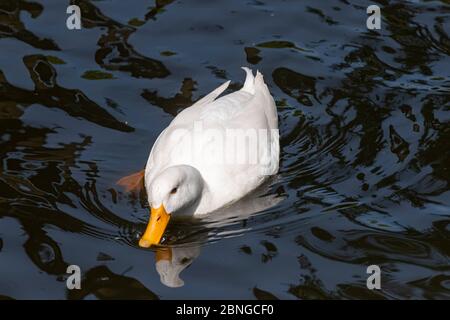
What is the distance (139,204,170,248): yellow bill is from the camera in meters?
7.56

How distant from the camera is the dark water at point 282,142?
7.33m

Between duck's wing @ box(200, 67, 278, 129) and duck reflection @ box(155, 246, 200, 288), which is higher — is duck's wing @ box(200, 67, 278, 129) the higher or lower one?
the higher one

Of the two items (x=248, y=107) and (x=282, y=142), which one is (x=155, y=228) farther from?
(x=282, y=142)

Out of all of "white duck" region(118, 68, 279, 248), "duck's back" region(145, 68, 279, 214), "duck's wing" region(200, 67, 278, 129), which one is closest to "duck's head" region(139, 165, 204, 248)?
"white duck" region(118, 68, 279, 248)

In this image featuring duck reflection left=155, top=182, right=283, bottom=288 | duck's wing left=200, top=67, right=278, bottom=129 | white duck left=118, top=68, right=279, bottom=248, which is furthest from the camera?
duck's wing left=200, top=67, right=278, bottom=129

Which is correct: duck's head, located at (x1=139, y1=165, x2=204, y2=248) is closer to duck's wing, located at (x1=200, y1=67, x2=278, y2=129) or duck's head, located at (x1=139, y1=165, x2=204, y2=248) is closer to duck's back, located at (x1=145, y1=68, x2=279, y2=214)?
duck's back, located at (x1=145, y1=68, x2=279, y2=214)

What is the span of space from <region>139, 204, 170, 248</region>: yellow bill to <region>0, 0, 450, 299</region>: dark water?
0.30 feet

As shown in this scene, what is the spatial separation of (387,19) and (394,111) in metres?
1.78

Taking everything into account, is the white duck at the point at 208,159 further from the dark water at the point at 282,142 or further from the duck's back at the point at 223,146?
the dark water at the point at 282,142

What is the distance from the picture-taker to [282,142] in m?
9.24

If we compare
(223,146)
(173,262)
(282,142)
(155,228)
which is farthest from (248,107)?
(173,262)

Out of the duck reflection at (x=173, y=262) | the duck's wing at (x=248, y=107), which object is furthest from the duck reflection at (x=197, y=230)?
the duck's wing at (x=248, y=107)

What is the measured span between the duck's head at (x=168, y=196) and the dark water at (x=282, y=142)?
0.48 ft

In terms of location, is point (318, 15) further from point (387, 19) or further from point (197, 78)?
point (197, 78)
